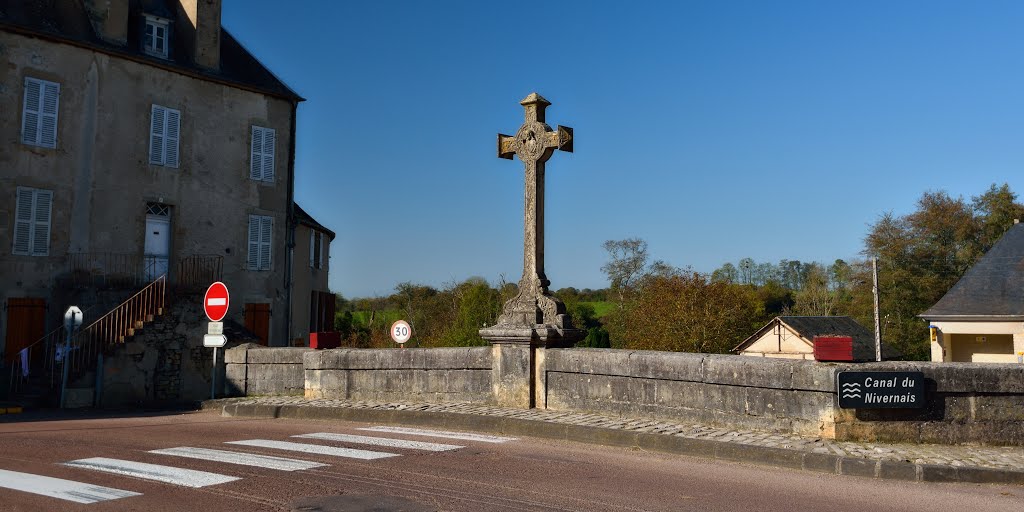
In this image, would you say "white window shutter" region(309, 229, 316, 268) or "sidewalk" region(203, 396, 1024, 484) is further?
"white window shutter" region(309, 229, 316, 268)

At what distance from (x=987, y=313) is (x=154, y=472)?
30.8 m

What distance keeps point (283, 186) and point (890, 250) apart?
37533mm

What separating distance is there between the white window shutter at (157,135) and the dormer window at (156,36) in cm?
184

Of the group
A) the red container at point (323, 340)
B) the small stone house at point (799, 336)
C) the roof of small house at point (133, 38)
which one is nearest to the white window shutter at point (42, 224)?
the roof of small house at point (133, 38)

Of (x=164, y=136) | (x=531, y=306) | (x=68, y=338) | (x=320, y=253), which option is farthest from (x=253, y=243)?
(x=531, y=306)

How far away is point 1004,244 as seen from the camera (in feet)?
105

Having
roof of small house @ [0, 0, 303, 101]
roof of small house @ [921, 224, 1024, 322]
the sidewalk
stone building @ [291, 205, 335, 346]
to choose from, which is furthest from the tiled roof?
roof of small house @ [921, 224, 1024, 322]

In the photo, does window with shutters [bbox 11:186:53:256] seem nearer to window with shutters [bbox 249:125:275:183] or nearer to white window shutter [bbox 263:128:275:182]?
window with shutters [bbox 249:125:275:183]

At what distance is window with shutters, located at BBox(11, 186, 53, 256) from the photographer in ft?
61.2

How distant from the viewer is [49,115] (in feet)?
62.6

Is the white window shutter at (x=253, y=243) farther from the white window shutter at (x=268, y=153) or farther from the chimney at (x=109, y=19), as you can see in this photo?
the chimney at (x=109, y=19)

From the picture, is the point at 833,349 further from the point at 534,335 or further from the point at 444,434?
the point at 444,434

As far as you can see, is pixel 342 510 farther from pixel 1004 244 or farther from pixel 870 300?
pixel 870 300

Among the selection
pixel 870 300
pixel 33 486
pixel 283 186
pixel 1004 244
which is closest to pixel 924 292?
pixel 870 300
